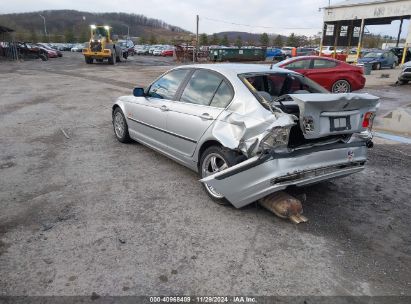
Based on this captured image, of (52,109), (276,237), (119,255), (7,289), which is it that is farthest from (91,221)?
(52,109)

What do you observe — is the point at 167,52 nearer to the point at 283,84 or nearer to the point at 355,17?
the point at 355,17

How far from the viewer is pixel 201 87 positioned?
4496 mm

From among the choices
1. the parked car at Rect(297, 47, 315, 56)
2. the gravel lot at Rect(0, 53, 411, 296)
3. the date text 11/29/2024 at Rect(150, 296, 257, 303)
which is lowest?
the date text 11/29/2024 at Rect(150, 296, 257, 303)

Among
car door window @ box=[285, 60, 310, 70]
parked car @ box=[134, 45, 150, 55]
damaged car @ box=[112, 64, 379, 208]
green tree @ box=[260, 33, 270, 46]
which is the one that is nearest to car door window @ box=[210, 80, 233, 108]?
damaged car @ box=[112, 64, 379, 208]

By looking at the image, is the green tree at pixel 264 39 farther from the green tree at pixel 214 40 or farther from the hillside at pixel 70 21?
the hillside at pixel 70 21

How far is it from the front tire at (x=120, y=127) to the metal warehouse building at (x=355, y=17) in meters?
26.2

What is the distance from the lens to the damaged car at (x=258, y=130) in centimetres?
347

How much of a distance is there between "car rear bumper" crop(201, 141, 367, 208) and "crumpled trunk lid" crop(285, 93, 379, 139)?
0.24 metres

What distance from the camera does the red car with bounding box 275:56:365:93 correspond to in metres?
12.3

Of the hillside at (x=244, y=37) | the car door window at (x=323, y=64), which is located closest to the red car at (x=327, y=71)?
the car door window at (x=323, y=64)

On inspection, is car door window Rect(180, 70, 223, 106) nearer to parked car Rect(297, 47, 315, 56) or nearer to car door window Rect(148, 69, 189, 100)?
car door window Rect(148, 69, 189, 100)

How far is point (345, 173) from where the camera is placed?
400 cm

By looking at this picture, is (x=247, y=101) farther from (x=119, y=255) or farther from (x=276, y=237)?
(x=119, y=255)

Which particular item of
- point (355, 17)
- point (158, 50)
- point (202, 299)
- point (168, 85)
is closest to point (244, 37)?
point (158, 50)
